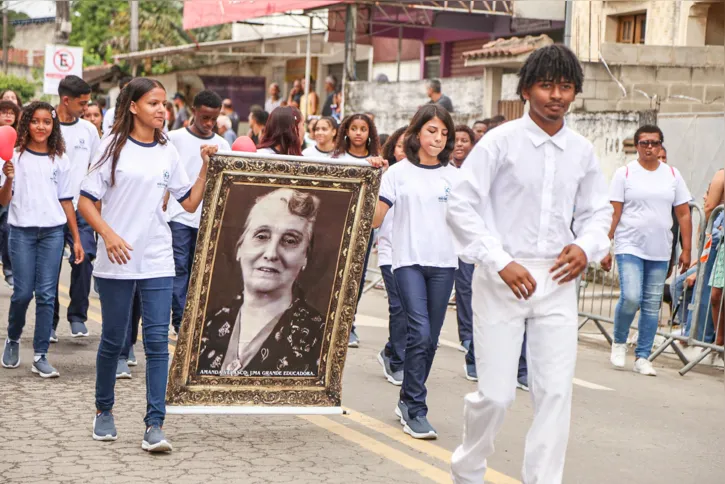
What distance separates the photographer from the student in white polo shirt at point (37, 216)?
8594 mm

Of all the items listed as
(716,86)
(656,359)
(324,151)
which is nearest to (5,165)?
(324,151)

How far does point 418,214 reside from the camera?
7453 mm

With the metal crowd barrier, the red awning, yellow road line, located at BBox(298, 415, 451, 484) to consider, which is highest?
the red awning

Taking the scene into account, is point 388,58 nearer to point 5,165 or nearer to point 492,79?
point 492,79

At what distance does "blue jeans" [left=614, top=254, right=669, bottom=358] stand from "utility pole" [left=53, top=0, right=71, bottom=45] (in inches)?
698

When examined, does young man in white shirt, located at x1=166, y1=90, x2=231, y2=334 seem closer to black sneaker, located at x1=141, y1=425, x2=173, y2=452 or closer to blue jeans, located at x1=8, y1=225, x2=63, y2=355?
blue jeans, located at x1=8, y1=225, x2=63, y2=355

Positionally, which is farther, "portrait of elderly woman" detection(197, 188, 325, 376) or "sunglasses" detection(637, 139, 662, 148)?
"sunglasses" detection(637, 139, 662, 148)

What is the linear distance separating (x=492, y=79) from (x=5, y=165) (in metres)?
12.7

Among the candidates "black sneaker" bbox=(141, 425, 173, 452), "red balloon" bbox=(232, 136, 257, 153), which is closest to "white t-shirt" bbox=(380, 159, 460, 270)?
"red balloon" bbox=(232, 136, 257, 153)

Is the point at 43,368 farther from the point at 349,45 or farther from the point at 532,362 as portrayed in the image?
the point at 349,45

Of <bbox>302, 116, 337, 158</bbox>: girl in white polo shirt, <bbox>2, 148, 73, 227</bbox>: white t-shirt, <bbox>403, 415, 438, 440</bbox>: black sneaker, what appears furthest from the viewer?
<bbox>302, 116, 337, 158</bbox>: girl in white polo shirt

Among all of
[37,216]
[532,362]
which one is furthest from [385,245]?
[532,362]

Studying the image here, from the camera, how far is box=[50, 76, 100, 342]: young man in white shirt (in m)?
9.71

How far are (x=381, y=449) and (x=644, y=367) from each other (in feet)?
13.4
